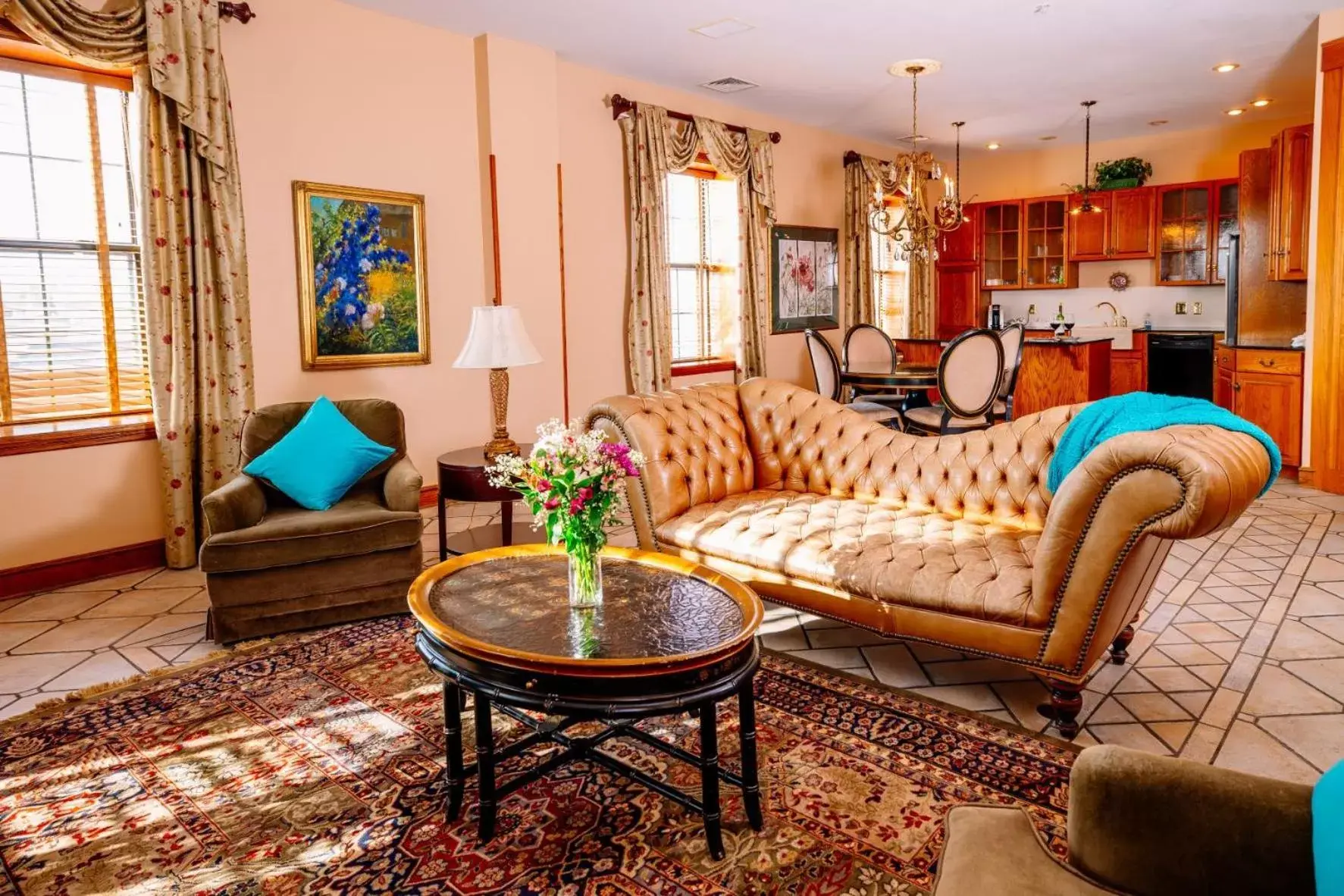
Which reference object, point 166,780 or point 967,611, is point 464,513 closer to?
point 166,780

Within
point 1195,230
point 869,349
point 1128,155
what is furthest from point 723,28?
point 1128,155

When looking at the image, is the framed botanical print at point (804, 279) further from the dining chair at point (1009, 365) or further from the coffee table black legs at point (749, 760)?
the coffee table black legs at point (749, 760)

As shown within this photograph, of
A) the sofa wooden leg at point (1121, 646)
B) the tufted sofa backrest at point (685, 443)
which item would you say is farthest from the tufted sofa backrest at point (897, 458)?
the sofa wooden leg at point (1121, 646)

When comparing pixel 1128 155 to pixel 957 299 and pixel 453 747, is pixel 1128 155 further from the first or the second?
pixel 453 747

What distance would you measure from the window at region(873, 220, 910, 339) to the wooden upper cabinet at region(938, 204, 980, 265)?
0.60 m

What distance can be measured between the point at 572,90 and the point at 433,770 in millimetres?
5031

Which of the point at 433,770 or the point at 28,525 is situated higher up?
the point at 28,525

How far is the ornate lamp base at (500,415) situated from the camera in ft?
13.8

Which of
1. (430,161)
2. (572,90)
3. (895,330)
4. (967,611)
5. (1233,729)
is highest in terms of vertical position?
(572,90)

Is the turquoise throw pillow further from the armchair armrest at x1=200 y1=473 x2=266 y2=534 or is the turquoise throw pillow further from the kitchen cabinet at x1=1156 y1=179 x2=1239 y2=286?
the kitchen cabinet at x1=1156 y1=179 x2=1239 y2=286

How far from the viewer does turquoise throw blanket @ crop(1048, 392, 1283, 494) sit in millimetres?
2445

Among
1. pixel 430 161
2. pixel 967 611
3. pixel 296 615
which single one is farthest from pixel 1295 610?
pixel 430 161

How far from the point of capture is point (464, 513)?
18.1ft

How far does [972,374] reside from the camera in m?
5.62
